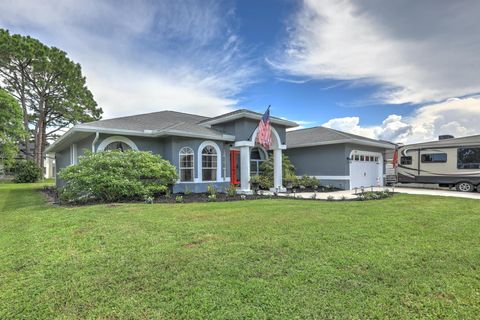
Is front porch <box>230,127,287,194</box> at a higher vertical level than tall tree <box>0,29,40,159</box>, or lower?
lower

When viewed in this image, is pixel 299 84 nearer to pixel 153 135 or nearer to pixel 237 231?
pixel 153 135

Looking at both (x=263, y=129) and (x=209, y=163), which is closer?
(x=263, y=129)

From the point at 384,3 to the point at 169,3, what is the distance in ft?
25.5

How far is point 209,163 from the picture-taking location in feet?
45.6

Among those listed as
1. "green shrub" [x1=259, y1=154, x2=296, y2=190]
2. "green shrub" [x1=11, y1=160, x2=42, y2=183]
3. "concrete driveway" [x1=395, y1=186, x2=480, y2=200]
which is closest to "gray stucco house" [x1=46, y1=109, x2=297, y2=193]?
"green shrub" [x1=259, y1=154, x2=296, y2=190]

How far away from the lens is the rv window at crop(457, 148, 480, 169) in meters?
14.5

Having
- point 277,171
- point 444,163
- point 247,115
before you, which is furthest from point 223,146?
point 444,163

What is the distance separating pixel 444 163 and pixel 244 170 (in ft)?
41.0

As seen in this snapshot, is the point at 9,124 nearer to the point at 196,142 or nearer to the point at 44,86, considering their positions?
the point at 44,86

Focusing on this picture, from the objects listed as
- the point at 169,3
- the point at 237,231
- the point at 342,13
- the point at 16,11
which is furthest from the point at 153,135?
the point at 342,13

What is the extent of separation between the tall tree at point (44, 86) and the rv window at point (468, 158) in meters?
37.0

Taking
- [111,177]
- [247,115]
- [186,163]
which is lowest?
[111,177]

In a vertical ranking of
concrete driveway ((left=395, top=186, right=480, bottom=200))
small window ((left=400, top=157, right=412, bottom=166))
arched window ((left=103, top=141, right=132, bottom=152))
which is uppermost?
arched window ((left=103, top=141, right=132, bottom=152))

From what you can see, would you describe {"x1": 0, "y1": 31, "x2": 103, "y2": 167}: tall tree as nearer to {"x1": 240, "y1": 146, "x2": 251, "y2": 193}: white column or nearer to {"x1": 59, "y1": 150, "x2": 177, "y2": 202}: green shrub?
{"x1": 59, "y1": 150, "x2": 177, "y2": 202}: green shrub
